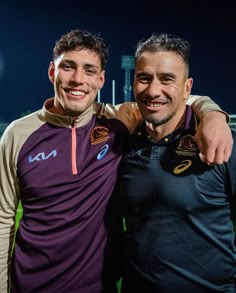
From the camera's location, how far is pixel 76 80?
1.41 m

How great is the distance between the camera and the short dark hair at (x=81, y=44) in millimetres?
1479

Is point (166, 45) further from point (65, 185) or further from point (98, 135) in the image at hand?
point (65, 185)

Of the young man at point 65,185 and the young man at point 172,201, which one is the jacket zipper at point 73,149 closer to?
the young man at point 65,185

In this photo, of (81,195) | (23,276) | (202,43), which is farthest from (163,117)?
(202,43)

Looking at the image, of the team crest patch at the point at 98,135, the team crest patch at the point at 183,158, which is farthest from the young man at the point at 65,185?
the team crest patch at the point at 183,158

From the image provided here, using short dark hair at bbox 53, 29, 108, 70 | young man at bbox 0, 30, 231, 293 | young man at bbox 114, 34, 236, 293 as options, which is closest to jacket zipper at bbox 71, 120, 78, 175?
young man at bbox 0, 30, 231, 293

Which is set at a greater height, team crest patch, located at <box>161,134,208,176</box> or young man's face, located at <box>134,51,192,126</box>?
young man's face, located at <box>134,51,192,126</box>

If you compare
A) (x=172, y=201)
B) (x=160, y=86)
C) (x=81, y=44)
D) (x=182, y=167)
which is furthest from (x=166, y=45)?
(x=172, y=201)

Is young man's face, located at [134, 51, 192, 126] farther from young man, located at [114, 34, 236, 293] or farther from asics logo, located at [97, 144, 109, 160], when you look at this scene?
asics logo, located at [97, 144, 109, 160]

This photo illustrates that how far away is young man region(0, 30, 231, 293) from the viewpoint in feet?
4.45

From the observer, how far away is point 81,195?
1.36 m

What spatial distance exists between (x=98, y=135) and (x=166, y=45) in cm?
41

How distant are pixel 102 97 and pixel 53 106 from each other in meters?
18.5

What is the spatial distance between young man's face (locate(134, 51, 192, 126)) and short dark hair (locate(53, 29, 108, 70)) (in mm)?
239
